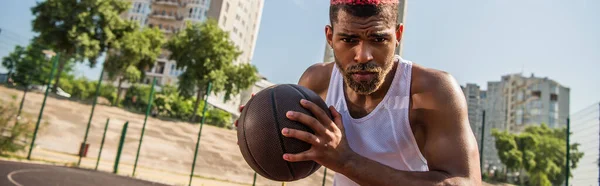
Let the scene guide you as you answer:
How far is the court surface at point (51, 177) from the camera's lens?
8.18 metres

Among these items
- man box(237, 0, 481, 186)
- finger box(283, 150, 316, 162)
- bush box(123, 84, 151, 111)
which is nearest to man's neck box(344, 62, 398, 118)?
man box(237, 0, 481, 186)

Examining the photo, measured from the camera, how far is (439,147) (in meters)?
1.84

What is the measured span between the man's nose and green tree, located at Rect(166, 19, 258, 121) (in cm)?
3155

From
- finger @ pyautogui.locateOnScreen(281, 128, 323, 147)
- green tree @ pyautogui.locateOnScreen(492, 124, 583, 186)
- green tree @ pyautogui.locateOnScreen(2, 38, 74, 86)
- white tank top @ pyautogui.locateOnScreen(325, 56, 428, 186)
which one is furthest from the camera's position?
green tree @ pyautogui.locateOnScreen(492, 124, 583, 186)

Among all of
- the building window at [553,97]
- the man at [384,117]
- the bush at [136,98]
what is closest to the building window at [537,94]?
the building window at [553,97]

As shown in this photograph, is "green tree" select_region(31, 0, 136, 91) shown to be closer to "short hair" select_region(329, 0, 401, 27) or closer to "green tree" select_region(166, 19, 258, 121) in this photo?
"green tree" select_region(166, 19, 258, 121)

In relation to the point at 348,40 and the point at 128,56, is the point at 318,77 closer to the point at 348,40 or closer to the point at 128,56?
the point at 348,40

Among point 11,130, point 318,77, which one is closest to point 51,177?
point 11,130

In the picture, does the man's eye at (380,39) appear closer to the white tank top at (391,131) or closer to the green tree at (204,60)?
the white tank top at (391,131)

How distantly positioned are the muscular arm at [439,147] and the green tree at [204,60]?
3156 centimetres

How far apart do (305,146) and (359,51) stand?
59 centimetres

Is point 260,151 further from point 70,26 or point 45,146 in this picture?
point 70,26

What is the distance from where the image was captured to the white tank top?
2.13 metres

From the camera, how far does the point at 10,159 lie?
10906 mm
